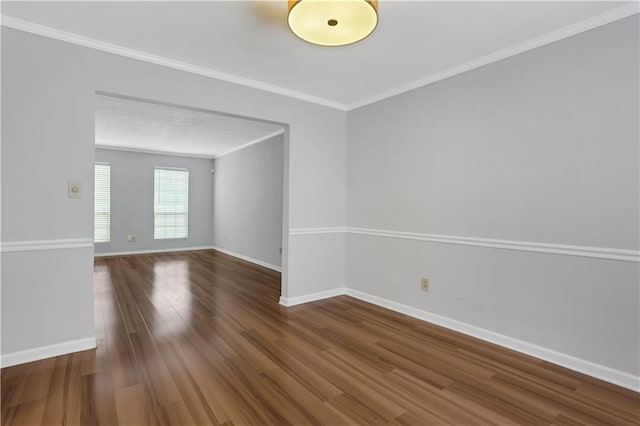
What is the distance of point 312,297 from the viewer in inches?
156

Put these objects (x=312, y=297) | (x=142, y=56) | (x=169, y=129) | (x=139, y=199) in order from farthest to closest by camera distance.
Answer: (x=139, y=199) < (x=169, y=129) < (x=312, y=297) < (x=142, y=56)

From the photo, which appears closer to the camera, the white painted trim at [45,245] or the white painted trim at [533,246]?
the white painted trim at [533,246]

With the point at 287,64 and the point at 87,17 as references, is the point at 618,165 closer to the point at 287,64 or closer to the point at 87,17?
the point at 287,64

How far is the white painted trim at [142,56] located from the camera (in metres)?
2.35

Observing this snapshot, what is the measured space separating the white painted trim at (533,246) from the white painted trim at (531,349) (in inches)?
30.0

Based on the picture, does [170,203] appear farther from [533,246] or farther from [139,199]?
[533,246]

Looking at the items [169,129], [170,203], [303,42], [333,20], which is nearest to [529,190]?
[333,20]

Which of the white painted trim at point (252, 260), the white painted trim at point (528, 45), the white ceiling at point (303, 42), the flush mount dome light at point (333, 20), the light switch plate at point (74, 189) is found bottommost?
the white painted trim at point (252, 260)

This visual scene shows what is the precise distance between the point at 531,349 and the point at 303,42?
310 centimetres

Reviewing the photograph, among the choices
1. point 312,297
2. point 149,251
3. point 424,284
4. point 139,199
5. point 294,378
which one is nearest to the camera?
point 294,378

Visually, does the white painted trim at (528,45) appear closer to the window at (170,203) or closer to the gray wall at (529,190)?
the gray wall at (529,190)

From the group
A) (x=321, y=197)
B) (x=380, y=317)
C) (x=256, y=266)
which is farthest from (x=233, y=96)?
(x=256, y=266)

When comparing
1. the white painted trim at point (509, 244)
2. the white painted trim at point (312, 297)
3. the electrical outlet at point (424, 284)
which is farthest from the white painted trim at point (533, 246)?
the white painted trim at point (312, 297)

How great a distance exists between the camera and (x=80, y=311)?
8.41 feet
